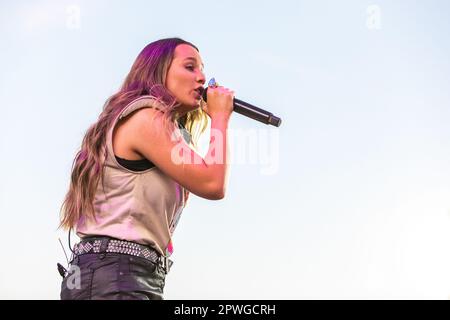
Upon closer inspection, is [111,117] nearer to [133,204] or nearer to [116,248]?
[133,204]

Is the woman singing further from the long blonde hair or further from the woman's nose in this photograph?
the woman's nose

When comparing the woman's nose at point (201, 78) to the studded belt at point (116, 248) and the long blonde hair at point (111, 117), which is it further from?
the studded belt at point (116, 248)

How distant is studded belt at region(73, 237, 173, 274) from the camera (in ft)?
6.42

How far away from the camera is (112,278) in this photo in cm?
192

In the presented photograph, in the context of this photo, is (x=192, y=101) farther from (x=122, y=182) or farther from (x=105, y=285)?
(x=105, y=285)

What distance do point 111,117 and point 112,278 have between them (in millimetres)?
545

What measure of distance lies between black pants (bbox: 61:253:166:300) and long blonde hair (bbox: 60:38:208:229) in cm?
18

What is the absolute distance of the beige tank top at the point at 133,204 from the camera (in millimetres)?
2002

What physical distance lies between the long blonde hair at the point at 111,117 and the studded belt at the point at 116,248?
10 cm

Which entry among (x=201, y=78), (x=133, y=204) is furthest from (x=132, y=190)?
(x=201, y=78)

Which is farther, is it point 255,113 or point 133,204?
point 255,113

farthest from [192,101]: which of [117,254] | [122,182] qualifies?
[117,254]
